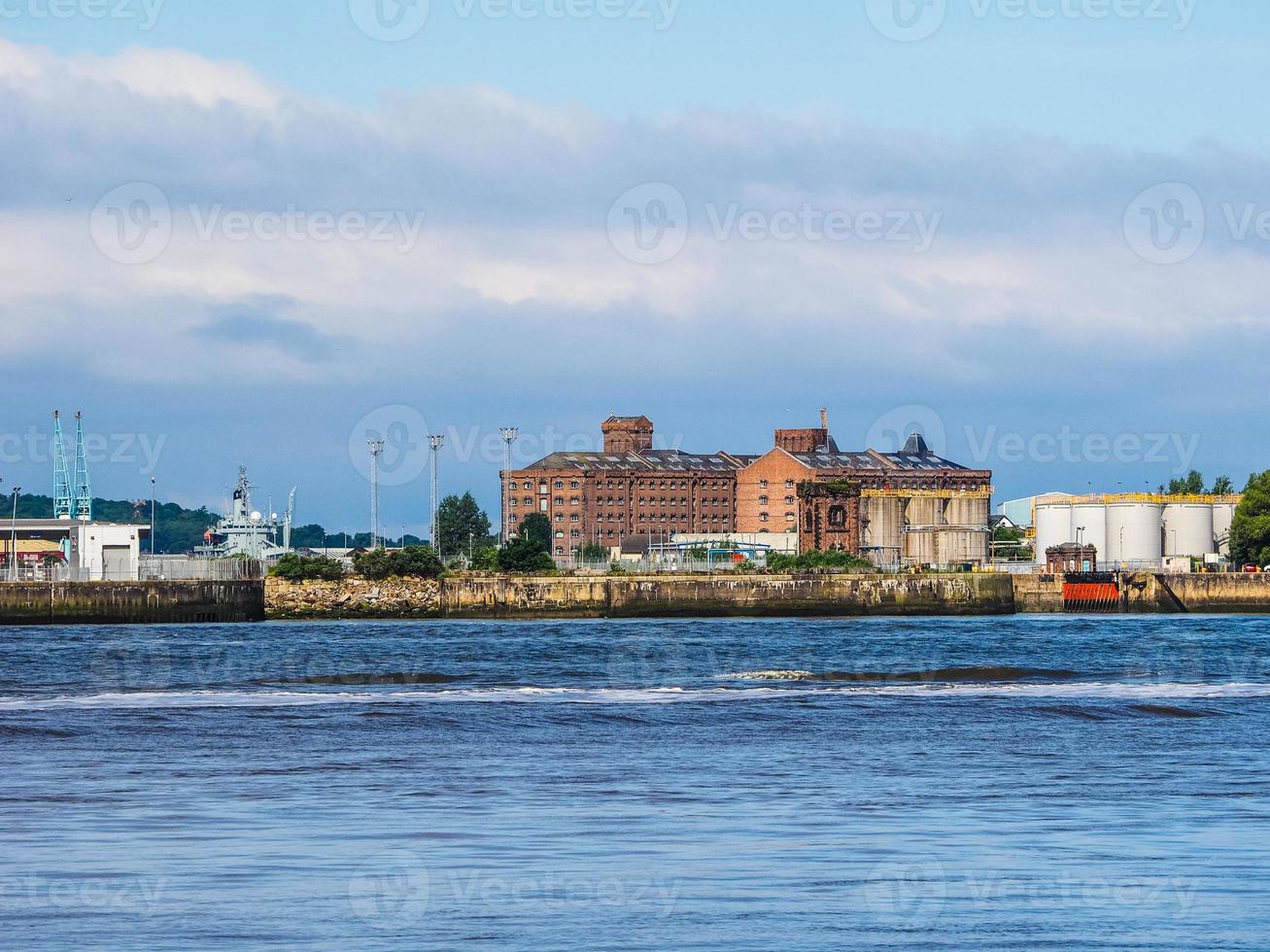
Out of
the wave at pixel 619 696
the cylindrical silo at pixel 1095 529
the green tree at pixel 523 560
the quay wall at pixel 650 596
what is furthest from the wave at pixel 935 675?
the cylindrical silo at pixel 1095 529

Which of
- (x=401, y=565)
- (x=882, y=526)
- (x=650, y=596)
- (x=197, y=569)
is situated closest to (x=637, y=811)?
(x=197, y=569)

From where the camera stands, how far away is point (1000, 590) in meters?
135

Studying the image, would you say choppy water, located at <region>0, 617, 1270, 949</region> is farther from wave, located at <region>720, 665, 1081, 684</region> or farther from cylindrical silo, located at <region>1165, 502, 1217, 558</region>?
cylindrical silo, located at <region>1165, 502, 1217, 558</region>

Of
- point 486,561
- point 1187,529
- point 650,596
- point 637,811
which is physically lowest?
point 637,811

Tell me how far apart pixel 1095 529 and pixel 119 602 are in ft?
343

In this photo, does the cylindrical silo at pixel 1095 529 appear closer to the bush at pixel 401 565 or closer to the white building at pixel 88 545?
the bush at pixel 401 565

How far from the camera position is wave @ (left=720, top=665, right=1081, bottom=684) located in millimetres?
55688

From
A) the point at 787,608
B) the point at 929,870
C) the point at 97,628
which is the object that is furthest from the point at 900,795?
the point at 787,608

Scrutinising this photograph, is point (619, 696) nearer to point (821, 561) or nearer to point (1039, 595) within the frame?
point (1039, 595)

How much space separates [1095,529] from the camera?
181000 millimetres

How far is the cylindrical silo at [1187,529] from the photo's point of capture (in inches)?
7224

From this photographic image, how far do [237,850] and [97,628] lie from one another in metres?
89.8

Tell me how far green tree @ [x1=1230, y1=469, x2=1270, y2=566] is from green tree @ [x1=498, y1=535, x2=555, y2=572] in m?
67.0

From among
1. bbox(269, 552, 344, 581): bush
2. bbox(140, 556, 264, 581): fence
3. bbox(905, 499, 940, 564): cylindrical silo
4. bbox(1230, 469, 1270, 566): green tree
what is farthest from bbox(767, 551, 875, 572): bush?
bbox(140, 556, 264, 581): fence
